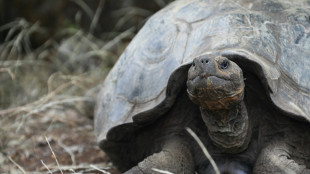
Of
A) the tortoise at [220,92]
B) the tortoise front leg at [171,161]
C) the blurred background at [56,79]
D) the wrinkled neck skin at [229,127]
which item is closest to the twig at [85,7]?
the blurred background at [56,79]

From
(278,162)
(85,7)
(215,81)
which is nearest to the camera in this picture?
(215,81)

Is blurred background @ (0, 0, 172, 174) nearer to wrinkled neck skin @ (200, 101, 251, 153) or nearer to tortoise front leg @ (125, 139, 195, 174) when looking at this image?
tortoise front leg @ (125, 139, 195, 174)

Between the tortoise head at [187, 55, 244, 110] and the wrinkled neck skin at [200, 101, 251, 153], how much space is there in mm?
137

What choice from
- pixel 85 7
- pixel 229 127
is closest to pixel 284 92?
pixel 229 127

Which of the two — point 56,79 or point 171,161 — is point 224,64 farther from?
point 56,79

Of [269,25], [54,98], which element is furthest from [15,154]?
[269,25]

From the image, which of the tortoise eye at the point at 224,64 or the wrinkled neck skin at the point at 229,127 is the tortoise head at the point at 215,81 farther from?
the wrinkled neck skin at the point at 229,127

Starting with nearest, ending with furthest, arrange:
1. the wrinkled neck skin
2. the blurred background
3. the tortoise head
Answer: the tortoise head → the wrinkled neck skin → the blurred background

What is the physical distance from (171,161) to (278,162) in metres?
0.53

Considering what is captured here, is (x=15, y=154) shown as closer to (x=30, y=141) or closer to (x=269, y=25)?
(x=30, y=141)

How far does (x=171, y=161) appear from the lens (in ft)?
8.95

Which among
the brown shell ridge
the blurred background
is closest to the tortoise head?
the brown shell ridge

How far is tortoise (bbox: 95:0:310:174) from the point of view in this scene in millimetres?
2496

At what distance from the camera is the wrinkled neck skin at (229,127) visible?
259 cm
